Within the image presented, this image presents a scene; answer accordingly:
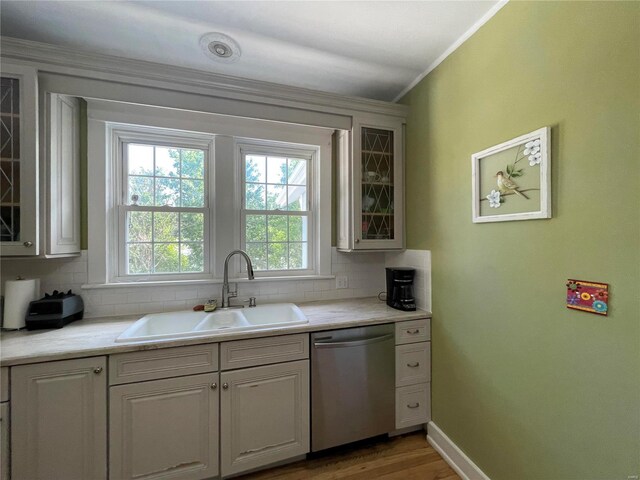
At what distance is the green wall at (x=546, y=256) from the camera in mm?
958

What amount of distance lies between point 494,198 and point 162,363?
1947 millimetres

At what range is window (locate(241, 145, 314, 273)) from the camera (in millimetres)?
2250

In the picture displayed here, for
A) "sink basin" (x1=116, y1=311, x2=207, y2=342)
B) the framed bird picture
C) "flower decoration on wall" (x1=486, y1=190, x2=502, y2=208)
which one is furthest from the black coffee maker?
"sink basin" (x1=116, y1=311, x2=207, y2=342)

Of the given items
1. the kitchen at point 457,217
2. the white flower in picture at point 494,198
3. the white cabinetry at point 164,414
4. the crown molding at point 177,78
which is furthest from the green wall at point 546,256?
the white cabinetry at point 164,414

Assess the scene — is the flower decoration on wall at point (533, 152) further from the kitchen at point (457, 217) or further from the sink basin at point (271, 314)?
the sink basin at point (271, 314)

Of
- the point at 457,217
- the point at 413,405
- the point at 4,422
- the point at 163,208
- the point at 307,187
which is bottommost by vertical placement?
the point at 413,405

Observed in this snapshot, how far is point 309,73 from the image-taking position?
6.39 ft

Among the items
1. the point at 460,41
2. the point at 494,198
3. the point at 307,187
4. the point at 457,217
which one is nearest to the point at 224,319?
the point at 307,187

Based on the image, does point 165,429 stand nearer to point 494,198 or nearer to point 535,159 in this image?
point 494,198

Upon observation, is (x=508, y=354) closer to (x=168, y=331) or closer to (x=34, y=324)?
(x=168, y=331)

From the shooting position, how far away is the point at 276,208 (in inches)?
A: 92.0

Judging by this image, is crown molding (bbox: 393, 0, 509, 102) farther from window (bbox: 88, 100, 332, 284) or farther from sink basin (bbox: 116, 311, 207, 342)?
sink basin (bbox: 116, 311, 207, 342)

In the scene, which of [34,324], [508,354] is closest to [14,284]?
[34,324]

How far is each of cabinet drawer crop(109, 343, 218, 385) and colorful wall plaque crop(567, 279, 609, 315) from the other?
1682 mm
